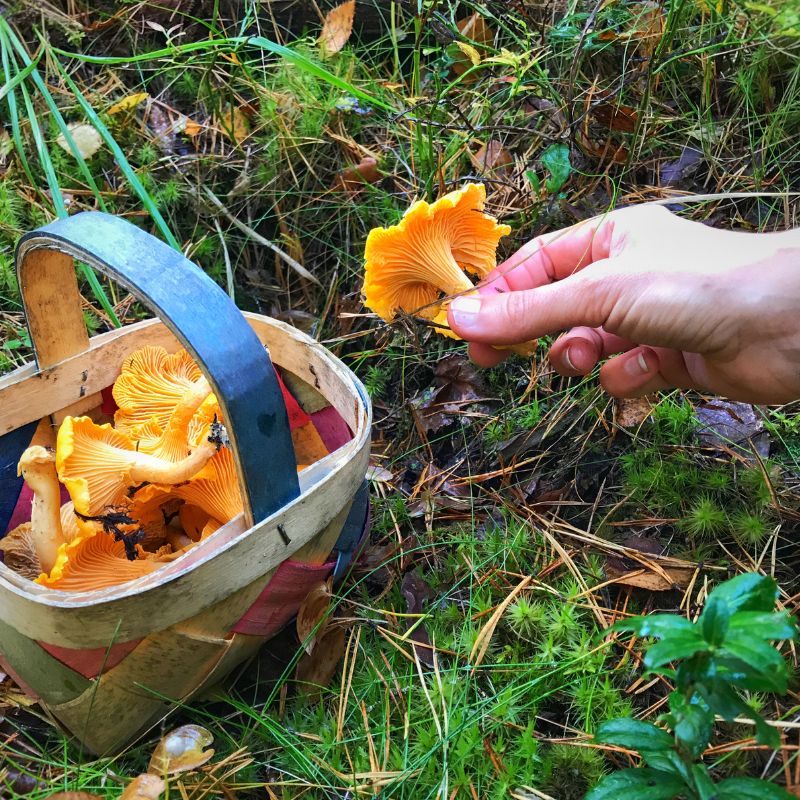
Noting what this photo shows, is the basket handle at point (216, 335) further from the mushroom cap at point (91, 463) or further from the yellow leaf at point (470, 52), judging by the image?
the yellow leaf at point (470, 52)

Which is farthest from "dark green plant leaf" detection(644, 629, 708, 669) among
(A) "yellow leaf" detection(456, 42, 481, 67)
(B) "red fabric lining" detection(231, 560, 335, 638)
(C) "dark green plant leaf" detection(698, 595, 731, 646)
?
(A) "yellow leaf" detection(456, 42, 481, 67)

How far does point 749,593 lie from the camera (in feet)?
3.43

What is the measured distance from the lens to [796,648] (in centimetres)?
155

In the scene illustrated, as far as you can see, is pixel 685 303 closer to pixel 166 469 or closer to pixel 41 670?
pixel 166 469

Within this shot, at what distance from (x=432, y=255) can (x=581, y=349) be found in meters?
0.45

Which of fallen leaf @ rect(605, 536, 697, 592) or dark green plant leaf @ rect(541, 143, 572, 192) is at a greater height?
dark green plant leaf @ rect(541, 143, 572, 192)

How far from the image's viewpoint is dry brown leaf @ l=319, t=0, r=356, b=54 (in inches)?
108

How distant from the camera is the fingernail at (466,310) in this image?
1.67 m

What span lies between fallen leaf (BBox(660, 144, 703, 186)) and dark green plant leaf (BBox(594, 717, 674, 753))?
172 centimetres

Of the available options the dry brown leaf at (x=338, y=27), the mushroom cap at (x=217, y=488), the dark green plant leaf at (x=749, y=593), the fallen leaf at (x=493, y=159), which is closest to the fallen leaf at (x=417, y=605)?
the mushroom cap at (x=217, y=488)

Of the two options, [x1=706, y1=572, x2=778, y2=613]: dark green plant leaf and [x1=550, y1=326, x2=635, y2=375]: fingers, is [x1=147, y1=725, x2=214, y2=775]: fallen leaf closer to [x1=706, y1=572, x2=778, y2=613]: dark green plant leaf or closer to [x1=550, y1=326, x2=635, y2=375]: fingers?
[x1=706, y1=572, x2=778, y2=613]: dark green plant leaf

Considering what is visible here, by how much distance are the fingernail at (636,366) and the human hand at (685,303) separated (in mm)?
138

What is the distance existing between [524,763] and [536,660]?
209mm

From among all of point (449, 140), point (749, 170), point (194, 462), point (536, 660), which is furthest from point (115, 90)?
point (536, 660)
